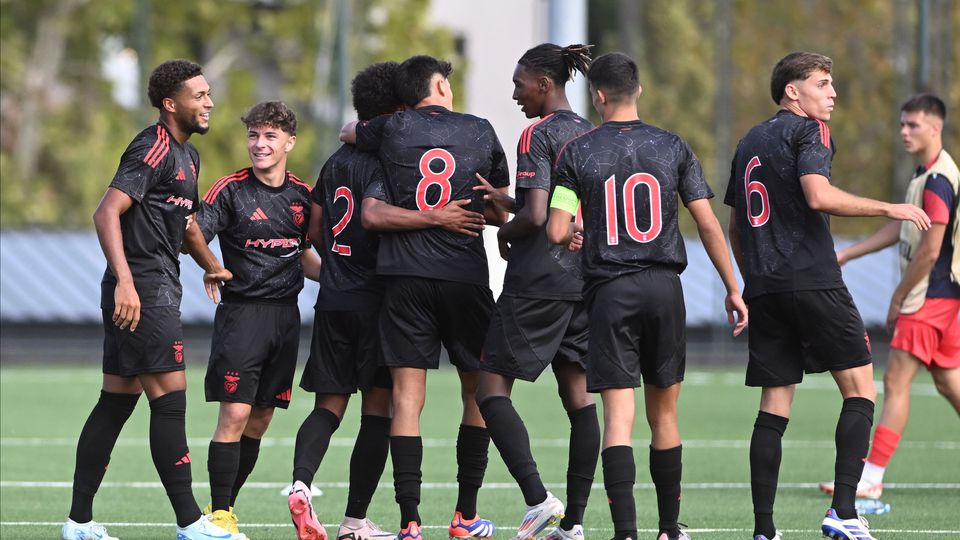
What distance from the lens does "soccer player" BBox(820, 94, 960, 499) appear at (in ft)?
27.9

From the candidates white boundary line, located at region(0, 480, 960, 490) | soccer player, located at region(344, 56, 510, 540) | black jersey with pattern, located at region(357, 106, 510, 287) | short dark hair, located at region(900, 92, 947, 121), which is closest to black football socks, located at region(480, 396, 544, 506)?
soccer player, located at region(344, 56, 510, 540)

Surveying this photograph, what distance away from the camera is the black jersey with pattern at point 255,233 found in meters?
7.26

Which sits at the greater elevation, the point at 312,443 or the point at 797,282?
the point at 797,282

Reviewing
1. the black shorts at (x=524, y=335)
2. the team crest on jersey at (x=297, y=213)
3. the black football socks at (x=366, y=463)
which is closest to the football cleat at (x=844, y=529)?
the black shorts at (x=524, y=335)

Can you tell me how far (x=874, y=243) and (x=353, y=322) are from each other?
10.8 feet

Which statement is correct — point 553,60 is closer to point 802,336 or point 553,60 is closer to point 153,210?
point 802,336

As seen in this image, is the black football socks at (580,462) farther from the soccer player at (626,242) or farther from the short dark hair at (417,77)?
the short dark hair at (417,77)

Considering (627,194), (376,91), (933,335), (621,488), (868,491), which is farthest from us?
(933,335)

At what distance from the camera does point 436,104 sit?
7055 millimetres

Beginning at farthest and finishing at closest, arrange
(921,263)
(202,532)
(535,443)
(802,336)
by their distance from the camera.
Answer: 1. (535,443)
2. (921,263)
3. (802,336)
4. (202,532)

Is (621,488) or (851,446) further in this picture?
(851,446)

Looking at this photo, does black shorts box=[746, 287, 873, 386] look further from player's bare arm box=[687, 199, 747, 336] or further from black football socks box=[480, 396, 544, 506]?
black football socks box=[480, 396, 544, 506]

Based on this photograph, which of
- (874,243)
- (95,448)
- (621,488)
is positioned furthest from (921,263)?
(95,448)

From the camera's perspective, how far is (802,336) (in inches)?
266
